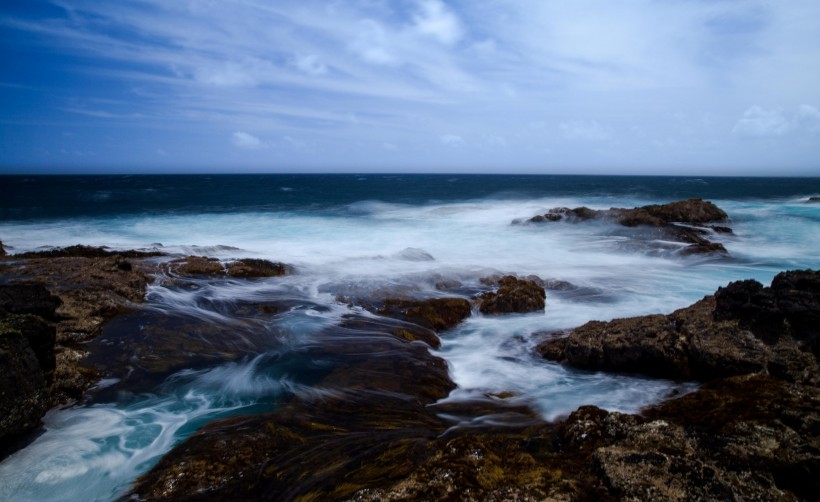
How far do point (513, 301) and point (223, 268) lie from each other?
6.79 metres

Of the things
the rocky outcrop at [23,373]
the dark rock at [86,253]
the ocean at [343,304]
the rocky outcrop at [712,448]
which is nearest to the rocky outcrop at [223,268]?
the ocean at [343,304]

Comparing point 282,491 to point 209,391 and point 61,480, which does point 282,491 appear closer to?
point 61,480

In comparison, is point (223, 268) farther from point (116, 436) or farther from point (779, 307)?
point (779, 307)

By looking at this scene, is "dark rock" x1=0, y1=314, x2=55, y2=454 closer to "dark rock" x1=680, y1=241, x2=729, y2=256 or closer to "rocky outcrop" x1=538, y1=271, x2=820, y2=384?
"rocky outcrop" x1=538, y1=271, x2=820, y2=384

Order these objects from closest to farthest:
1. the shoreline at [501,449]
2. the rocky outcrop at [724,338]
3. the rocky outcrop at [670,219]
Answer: the shoreline at [501,449], the rocky outcrop at [724,338], the rocky outcrop at [670,219]

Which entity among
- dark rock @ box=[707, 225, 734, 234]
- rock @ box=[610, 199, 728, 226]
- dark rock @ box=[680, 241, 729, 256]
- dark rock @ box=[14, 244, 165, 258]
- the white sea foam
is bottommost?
the white sea foam

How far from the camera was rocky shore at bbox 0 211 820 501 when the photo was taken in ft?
10.0

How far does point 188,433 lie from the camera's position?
493cm

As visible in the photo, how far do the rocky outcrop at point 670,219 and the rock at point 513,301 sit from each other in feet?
29.8

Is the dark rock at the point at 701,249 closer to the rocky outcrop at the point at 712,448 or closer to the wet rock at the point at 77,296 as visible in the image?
the rocky outcrop at the point at 712,448

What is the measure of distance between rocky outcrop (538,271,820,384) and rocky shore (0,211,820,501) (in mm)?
21

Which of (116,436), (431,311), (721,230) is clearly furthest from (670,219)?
(116,436)

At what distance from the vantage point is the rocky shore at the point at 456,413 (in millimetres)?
3062

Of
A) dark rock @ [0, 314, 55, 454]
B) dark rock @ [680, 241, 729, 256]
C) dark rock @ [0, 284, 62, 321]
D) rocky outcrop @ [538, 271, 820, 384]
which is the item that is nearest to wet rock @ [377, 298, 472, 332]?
rocky outcrop @ [538, 271, 820, 384]
